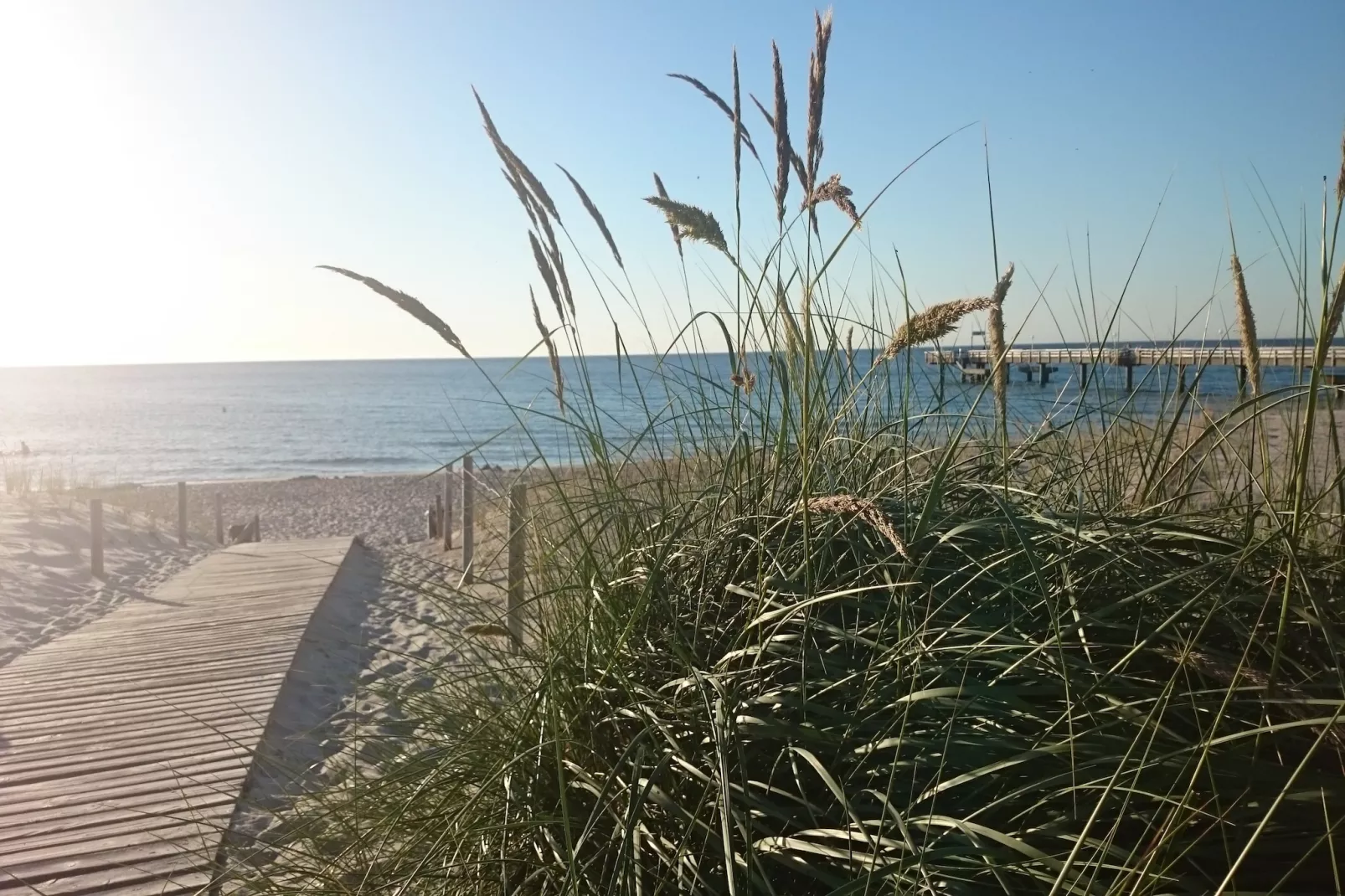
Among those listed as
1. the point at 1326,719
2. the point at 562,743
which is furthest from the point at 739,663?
the point at 1326,719

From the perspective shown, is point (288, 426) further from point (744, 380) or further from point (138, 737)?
point (744, 380)

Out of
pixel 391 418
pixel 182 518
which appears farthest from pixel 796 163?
pixel 391 418

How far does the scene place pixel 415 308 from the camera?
1.76m

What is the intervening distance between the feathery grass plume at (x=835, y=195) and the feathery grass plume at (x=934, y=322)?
215 mm

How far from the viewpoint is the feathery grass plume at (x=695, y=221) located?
1597 mm

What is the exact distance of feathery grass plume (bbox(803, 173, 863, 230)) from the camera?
1.52 m

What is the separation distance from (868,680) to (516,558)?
1.21m

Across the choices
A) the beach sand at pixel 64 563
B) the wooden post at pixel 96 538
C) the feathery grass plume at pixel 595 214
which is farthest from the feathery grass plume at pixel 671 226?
the wooden post at pixel 96 538

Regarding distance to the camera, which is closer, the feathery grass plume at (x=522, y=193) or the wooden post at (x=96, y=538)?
the feathery grass plume at (x=522, y=193)

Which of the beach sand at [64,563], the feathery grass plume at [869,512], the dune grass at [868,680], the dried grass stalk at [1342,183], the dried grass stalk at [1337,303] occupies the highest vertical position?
the dried grass stalk at [1342,183]

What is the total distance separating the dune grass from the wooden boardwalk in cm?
67

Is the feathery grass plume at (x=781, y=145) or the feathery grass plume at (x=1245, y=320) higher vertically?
the feathery grass plume at (x=781, y=145)

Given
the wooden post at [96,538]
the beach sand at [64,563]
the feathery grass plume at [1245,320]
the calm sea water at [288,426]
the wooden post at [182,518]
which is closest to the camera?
the feathery grass plume at [1245,320]

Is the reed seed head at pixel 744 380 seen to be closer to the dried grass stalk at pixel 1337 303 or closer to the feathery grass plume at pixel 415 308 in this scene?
the feathery grass plume at pixel 415 308
